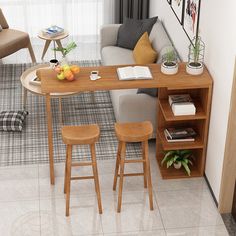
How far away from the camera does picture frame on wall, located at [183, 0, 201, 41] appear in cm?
580

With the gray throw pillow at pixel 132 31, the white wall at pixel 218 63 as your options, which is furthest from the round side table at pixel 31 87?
the white wall at pixel 218 63

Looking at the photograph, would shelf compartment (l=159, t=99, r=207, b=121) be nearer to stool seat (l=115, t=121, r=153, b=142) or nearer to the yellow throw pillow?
stool seat (l=115, t=121, r=153, b=142)

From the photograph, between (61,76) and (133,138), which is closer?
(133,138)

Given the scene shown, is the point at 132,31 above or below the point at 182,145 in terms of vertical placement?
above

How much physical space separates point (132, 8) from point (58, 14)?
3.93 ft

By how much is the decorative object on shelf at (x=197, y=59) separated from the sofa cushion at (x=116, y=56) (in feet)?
5.44

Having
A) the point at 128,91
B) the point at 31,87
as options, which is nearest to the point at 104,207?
the point at 128,91

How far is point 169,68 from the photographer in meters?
5.50

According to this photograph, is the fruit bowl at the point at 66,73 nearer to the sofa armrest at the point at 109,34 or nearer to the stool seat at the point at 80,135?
the stool seat at the point at 80,135

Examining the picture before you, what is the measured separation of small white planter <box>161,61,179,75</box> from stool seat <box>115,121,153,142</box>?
0.61 m

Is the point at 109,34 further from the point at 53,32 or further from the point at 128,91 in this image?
the point at 128,91

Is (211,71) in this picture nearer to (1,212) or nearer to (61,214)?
(61,214)

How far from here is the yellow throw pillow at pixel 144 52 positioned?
22.0 ft

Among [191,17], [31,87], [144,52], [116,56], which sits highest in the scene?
[191,17]
